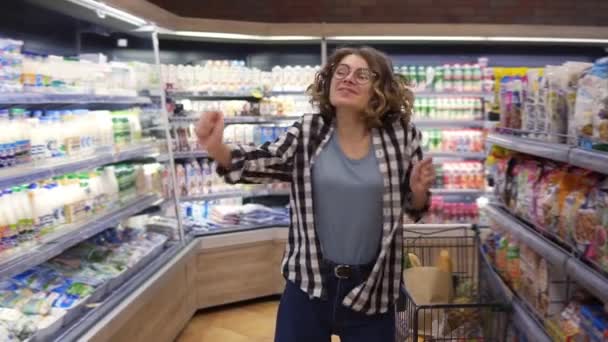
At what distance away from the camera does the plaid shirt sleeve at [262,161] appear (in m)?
2.07

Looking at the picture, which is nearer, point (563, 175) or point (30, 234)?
point (563, 175)

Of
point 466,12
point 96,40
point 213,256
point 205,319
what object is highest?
point 466,12

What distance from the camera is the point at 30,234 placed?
2766 mm

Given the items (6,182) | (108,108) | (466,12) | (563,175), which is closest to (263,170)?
(6,182)

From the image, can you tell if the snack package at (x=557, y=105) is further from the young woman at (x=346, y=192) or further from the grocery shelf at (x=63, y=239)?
the grocery shelf at (x=63, y=239)

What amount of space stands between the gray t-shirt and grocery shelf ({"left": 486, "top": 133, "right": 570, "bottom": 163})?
0.79 metres

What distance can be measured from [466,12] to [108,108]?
4568 millimetres

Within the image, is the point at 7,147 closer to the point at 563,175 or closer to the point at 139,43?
the point at 139,43

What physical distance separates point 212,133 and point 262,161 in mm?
206

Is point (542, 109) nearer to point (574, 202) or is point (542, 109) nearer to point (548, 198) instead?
point (548, 198)

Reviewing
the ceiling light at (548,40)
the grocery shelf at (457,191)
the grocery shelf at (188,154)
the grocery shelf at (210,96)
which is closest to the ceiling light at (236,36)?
the grocery shelf at (210,96)

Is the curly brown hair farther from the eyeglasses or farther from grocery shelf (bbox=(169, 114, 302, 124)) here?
grocery shelf (bbox=(169, 114, 302, 124))

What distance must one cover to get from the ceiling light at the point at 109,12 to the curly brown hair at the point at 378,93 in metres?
1.59

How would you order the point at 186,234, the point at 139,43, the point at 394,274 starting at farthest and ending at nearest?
the point at 186,234 → the point at 139,43 → the point at 394,274
